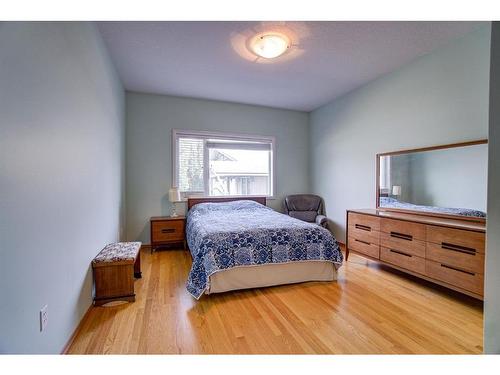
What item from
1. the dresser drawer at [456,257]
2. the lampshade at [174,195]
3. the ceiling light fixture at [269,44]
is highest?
the ceiling light fixture at [269,44]

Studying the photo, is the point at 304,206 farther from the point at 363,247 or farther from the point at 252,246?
the point at 252,246

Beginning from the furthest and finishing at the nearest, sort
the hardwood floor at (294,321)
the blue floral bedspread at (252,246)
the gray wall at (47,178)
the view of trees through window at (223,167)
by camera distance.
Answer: the view of trees through window at (223,167) < the blue floral bedspread at (252,246) < the hardwood floor at (294,321) < the gray wall at (47,178)

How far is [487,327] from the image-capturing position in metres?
1.11

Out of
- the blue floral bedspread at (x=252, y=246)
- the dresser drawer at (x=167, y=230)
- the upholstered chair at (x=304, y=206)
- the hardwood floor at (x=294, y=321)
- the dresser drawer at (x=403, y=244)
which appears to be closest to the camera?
the hardwood floor at (x=294, y=321)

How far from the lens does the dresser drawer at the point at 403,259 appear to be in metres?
2.37

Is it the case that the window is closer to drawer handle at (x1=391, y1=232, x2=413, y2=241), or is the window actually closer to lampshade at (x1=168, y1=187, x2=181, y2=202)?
lampshade at (x1=168, y1=187, x2=181, y2=202)

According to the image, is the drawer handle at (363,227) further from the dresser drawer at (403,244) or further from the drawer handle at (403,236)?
the drawer handle at (403,236)

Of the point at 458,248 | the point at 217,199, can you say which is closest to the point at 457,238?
the point at 458,248

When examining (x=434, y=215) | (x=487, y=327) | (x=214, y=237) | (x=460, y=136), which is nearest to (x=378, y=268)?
(x=434, y=215)

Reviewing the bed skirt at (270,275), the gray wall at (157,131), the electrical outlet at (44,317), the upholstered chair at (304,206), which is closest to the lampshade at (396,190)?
the bed skirt at (270,275)

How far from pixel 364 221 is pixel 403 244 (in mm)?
528

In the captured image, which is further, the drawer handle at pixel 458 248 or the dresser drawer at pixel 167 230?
the dresser drawer at pixel 167 230

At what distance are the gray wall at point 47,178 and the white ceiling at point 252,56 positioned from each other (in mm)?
593

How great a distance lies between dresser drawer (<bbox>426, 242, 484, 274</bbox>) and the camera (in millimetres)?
1916
